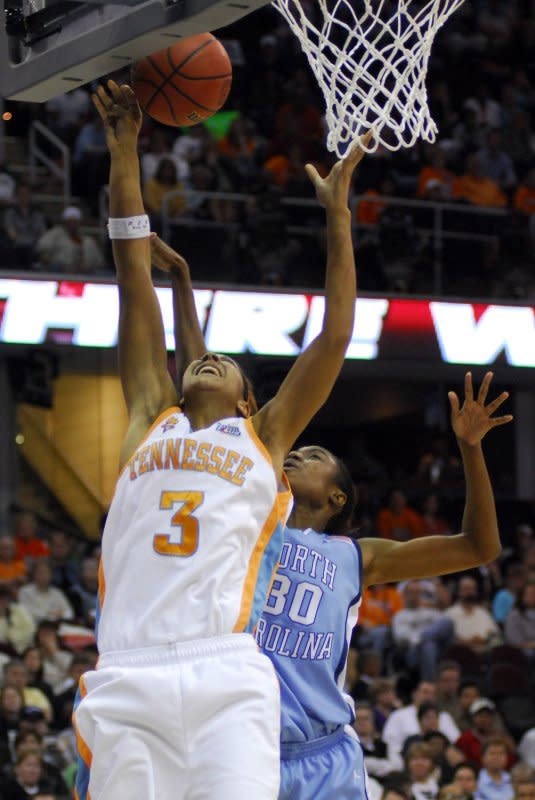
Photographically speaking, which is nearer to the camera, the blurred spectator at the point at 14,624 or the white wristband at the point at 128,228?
the white wristband at the point at 128,228

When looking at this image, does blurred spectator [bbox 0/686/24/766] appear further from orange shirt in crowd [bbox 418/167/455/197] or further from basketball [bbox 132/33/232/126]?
orange shirt in crowd [bbox 418/167/455/197]

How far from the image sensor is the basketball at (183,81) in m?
4.29

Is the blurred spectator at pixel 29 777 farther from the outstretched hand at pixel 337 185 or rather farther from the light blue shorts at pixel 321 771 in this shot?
the outstretched hand at pixel 337 185

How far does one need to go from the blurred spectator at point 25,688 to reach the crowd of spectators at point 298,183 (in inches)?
160

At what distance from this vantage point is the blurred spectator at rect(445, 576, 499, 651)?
1099cm

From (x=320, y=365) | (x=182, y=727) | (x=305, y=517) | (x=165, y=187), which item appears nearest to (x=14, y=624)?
(x=165, y=187)

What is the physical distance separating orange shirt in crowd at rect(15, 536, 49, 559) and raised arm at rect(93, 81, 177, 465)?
7.61 m

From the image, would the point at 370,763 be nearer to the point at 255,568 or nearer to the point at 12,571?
the point at 12,571

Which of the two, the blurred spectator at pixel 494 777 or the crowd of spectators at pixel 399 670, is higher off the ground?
the crowd of spectators at pixel 399 670

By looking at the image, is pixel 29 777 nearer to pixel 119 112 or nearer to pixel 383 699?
pixel 383 699

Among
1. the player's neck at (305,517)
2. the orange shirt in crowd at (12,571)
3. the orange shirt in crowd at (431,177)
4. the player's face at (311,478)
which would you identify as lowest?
the orange shirt in crowd at (12,571)

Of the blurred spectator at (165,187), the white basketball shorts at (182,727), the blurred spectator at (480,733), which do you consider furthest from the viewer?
the blurred spectator at (165,187)

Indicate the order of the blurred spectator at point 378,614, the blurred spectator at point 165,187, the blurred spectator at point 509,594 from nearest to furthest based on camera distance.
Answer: the blurred spectator at point 378,614 → the blurred spectator at point 509,594 → the blurred spectator at point 165,187

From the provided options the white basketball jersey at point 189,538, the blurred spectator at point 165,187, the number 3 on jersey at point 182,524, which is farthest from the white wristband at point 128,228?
the blurred spectator at point 165,187
